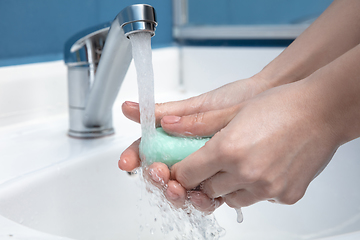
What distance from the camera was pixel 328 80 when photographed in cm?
33

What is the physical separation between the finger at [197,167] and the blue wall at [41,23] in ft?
1.25

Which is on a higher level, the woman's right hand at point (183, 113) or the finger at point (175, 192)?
the woman's right hand at point (183, 113)

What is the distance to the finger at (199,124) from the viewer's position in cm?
40

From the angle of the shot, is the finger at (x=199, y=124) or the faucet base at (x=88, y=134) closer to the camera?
the finger at (x=199, y=124)

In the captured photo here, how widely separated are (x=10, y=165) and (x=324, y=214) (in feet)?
1.47

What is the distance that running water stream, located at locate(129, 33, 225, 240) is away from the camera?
0.36 m

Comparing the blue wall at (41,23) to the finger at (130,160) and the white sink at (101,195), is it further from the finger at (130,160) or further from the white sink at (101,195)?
the finger at (130,160)

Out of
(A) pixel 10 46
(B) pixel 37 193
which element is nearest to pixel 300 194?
(B) pixel 37 193

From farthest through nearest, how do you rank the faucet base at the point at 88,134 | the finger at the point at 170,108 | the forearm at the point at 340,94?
1. the faucet base at the point at 88,134
2. the finger at the point at 170,108
3. the forearm at the point at 340,94

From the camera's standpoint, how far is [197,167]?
1.14 ft

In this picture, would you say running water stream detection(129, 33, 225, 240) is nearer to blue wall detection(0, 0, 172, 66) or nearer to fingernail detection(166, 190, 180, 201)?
fingernail detection(166, 190, 180, 201)

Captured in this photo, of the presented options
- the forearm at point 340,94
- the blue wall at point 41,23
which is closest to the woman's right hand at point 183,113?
the forearm at point 340,94

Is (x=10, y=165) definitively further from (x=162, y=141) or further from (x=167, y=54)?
(x=167, y=54)

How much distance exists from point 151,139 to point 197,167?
0.06m
